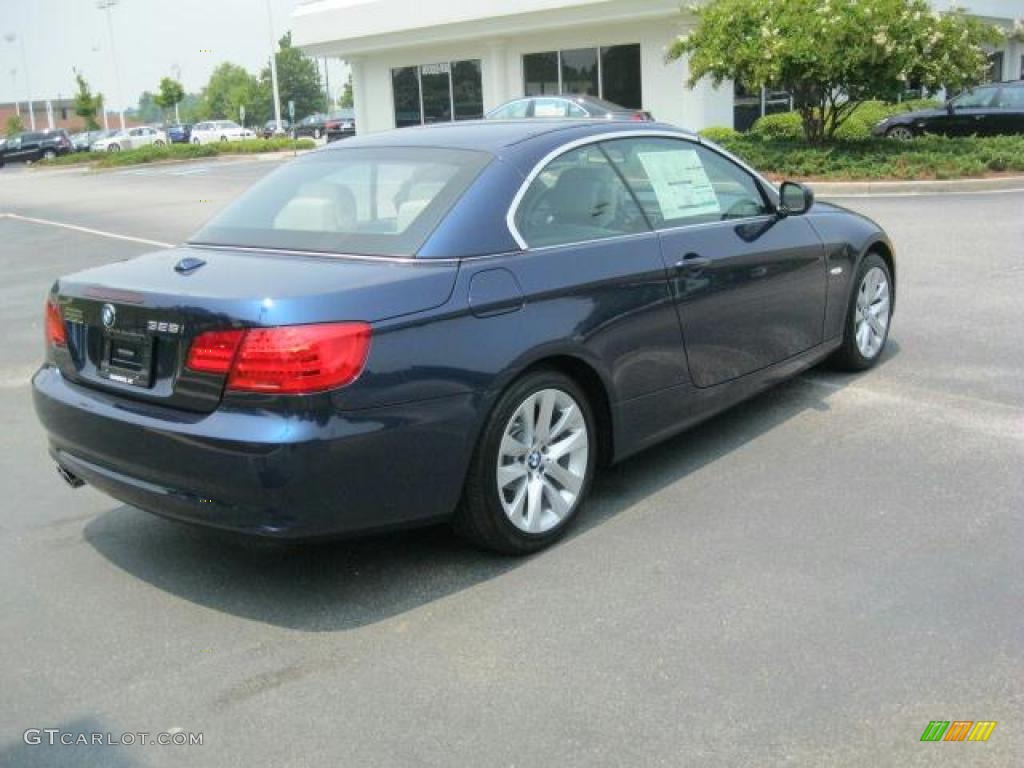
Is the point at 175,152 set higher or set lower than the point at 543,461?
higher

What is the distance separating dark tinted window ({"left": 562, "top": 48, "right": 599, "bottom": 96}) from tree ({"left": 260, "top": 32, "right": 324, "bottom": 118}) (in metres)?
79.9

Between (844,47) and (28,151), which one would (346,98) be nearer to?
(28,151)

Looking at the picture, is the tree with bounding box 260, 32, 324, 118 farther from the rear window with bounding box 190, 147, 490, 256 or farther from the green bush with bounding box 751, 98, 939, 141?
the rear window with bounding box 190, 147, 490, 256

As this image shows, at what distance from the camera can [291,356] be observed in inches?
137

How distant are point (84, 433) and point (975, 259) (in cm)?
854

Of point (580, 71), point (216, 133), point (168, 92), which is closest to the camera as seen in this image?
point (580, 71)

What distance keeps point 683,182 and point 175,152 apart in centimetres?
3918

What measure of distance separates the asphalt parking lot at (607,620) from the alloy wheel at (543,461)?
171 mm

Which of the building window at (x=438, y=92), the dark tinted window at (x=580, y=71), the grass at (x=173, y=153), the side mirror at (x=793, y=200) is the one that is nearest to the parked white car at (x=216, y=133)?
the grass at (x=173, y=153)

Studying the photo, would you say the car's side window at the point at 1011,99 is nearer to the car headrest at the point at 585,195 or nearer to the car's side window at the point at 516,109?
the car's side window at the point at 516,109

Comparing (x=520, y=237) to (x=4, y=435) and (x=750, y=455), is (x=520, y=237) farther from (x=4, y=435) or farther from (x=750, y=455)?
(x=4, y=435)

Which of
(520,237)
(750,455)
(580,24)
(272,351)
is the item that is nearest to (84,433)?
(272,351)

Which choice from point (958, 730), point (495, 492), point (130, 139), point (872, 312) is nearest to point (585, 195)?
point (495, 492)

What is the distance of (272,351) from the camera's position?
3492 millimetres
